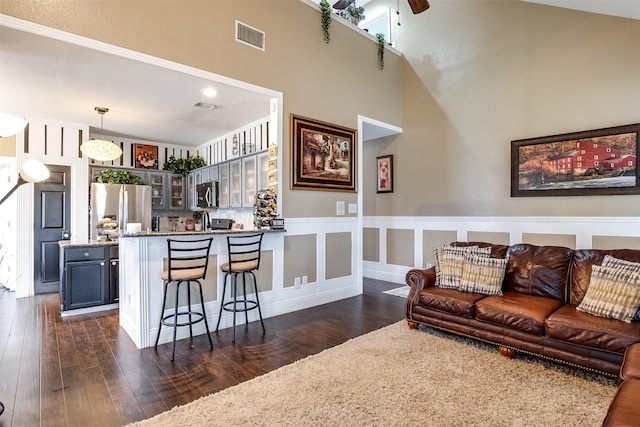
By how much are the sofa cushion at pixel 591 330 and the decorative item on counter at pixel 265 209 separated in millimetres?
2976

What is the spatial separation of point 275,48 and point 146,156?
4.27 meters

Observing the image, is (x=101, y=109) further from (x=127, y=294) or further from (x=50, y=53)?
(x=127, y=294)

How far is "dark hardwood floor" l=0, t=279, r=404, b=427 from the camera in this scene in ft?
7.28

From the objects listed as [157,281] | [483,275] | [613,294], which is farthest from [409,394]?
[157,281]

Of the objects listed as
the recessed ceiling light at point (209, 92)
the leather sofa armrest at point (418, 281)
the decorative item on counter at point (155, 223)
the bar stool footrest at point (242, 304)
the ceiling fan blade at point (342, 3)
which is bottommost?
the bar stool footrest at point (242, 304)

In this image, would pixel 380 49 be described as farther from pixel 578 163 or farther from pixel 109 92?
pixel 109 92

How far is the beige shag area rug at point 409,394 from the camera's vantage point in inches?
81.0

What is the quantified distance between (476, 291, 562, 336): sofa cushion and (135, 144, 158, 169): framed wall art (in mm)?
6685

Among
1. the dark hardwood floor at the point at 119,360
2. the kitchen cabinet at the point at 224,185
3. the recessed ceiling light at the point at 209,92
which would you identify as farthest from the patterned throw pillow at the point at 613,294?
the kitchen cabinet at the point at 224,185

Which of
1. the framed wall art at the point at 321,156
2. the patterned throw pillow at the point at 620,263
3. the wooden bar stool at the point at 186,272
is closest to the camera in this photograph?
the patterned throw pillow at the point at 620,263

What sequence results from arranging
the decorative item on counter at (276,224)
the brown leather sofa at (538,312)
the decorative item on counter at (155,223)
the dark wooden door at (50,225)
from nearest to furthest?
the brown leather sofa at (538,312) < the decorative item on counter at (276,224) < the dark wooden door at (50,225) < the decorative item on counter at (155,223)

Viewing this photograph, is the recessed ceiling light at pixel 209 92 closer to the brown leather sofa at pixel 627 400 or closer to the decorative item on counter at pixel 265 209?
the decorative item on counter at pixel 265 209

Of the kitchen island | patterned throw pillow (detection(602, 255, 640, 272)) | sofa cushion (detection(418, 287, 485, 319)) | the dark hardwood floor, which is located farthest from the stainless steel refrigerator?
patterned throw pillow (detection(602, 255, 640, 272))

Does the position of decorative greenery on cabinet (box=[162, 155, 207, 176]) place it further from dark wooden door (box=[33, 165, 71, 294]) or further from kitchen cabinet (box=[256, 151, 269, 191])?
kitchen cabinet (box=[256, 151, 269, 191])
